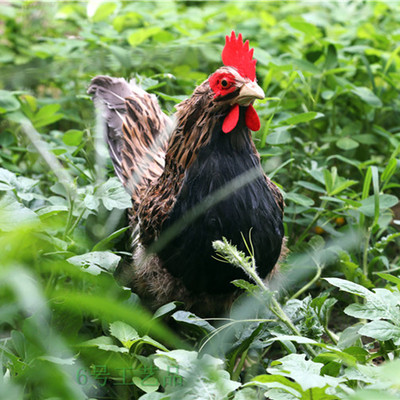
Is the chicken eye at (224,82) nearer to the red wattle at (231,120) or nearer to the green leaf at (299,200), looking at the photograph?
the red wattle at (231,120)

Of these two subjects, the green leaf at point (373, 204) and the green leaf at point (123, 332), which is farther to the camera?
the green leaf at point (373, 204)

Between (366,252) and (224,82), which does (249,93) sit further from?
(366,252)

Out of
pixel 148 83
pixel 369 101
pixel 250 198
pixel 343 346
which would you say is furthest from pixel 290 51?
pixel 343 346

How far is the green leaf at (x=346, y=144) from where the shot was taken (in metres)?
3.23

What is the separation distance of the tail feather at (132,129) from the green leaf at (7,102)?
415 mm

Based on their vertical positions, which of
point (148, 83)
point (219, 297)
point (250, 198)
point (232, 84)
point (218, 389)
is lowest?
point (219, 297)

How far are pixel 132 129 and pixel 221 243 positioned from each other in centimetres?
136

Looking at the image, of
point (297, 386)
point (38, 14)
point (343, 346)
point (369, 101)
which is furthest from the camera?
point (38, 14)

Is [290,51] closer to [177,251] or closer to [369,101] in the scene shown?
[369,101]

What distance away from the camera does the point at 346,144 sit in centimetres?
326

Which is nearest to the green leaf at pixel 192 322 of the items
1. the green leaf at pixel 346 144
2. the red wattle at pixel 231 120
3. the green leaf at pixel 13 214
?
the green leaf at pixel 13 214

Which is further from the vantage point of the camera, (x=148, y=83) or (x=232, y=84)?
(x=148, y=83)

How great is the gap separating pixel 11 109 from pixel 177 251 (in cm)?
145

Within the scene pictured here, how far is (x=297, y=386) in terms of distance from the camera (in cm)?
150
